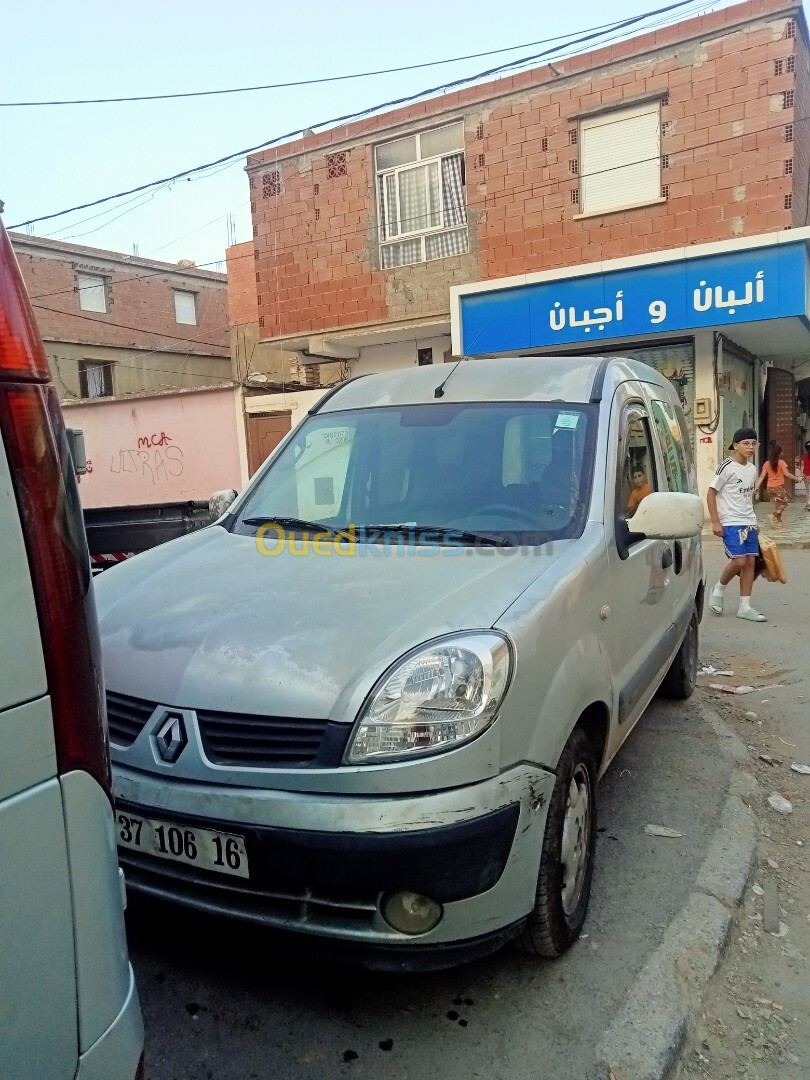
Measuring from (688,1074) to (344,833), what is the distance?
1137mm

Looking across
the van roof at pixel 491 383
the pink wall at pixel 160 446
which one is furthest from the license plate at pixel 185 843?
the pink wall at pixel 160 446

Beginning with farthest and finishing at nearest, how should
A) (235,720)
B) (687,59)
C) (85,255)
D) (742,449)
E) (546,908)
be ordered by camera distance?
(85,255) → (687,59) → (742,449) → (546,908) → (235,720)

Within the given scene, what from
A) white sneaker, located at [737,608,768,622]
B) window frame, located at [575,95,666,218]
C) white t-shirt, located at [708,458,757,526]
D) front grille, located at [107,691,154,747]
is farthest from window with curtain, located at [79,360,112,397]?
front grille, located at [107,691,154,747]

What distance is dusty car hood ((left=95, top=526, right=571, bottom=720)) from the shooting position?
83.7 inches

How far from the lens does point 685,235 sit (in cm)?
1307

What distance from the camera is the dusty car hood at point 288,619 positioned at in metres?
2.13

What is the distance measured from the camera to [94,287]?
95.6 ft

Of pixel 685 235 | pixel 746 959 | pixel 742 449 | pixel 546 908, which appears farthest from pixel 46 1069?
pixel 685 235

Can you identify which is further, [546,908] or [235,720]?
Answer: [546,908]

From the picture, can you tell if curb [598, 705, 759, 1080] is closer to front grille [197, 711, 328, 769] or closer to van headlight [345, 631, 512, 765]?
van headlight [345, 631, 512, 765]

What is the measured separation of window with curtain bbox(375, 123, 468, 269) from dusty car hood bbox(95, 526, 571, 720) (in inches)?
528

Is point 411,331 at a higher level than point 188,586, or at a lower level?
higher

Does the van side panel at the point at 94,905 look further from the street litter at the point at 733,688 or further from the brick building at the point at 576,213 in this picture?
the brick building at the point at 576,213

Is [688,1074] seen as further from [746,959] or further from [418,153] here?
[418,153]
